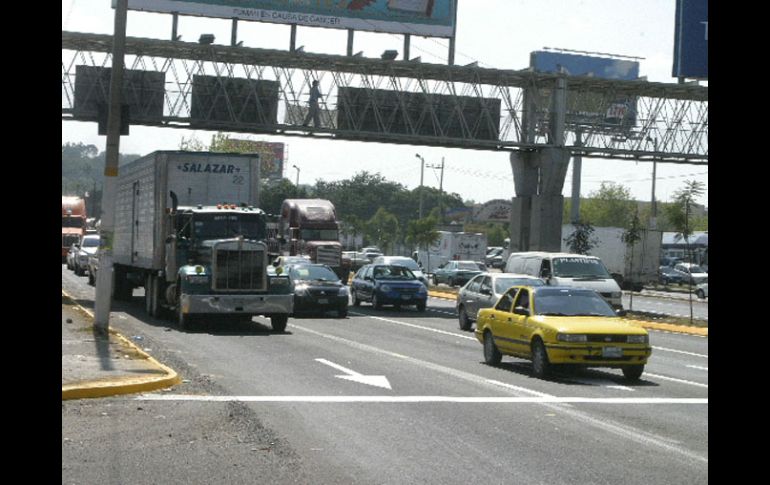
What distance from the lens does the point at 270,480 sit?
9805mm

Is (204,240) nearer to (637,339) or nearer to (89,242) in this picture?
(637,339)

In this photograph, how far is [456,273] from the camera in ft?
215

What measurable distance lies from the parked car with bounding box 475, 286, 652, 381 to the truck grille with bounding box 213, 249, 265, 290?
7.68 meters

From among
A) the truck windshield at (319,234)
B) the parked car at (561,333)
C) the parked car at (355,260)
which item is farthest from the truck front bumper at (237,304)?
the parked car at (355,260)

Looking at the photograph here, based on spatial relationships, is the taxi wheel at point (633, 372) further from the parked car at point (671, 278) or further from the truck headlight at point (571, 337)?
the parked car at point (671, 278)

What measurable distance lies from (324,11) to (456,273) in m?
21.2

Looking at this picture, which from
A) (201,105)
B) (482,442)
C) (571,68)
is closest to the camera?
(482,442)

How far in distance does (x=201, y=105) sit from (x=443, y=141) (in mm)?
9748

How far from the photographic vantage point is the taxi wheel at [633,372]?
1892 cm

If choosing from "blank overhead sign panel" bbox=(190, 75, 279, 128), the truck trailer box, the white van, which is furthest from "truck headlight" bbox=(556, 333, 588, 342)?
"blank overhead sign panel" bbox=(190, 75, 279, 128)

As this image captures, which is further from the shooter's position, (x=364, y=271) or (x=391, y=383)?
(x=364, y=271)

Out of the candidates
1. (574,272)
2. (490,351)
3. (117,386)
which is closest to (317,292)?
(574,272)
